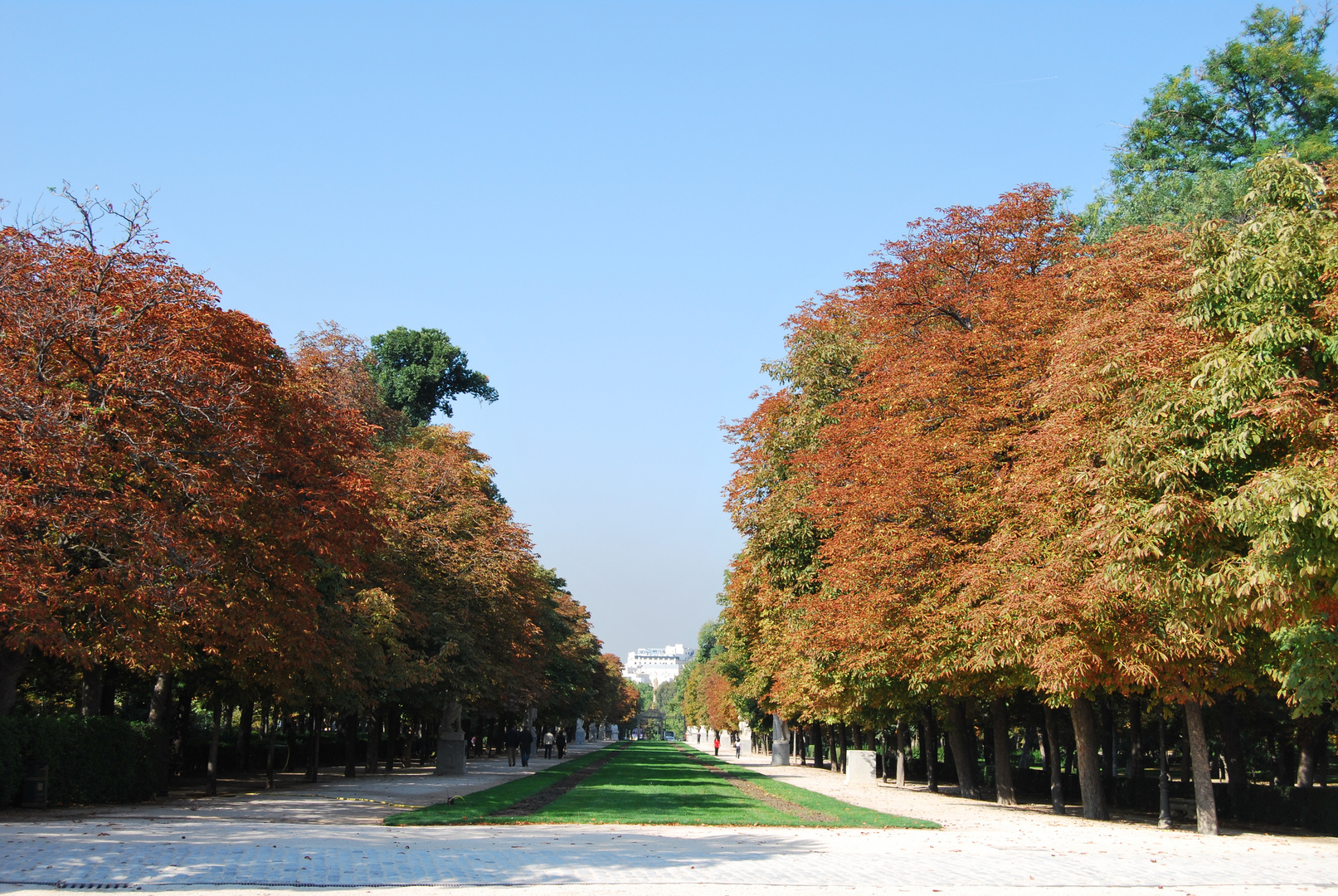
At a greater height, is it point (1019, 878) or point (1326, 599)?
point (1326, 599)

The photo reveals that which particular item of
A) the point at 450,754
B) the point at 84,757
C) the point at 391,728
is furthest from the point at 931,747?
the point at 84,757

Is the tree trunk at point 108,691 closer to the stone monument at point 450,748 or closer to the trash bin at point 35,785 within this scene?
the trash bin at point 35,785

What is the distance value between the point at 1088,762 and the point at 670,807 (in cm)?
955

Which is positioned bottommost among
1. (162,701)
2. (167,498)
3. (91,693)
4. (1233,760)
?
(1233,760)

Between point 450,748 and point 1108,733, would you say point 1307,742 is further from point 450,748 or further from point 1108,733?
point 450,748

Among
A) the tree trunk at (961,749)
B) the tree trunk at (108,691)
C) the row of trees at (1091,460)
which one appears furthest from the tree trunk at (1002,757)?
the tree trunk at (108,691)

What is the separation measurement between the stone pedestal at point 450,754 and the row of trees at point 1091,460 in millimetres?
11923

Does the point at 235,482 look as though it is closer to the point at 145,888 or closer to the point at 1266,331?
the point at 145,888

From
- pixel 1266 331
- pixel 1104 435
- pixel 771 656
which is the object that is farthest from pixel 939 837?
pixel 771 656

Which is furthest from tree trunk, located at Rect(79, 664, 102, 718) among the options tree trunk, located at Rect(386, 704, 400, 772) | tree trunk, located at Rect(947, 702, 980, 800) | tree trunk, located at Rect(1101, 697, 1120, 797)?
tree trunk, located at Rect(1101, 697, 1120, 797)

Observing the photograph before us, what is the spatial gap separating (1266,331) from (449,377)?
59462 mm

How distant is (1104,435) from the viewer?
17.0m

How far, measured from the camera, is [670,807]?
22.5 metres

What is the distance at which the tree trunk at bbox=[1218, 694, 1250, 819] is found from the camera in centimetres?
2681
